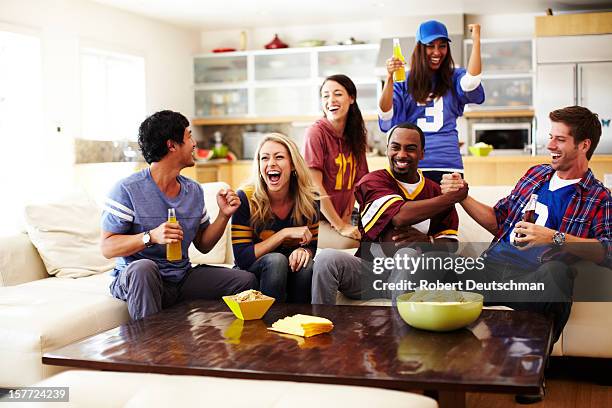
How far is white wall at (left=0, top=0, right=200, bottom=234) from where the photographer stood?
6.54 m

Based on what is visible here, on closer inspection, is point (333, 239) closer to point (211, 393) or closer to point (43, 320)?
point (43, 320)

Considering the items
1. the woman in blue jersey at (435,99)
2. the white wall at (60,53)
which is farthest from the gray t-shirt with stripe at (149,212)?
the white wall at (60,53)

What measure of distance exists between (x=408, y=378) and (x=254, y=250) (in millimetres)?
1562

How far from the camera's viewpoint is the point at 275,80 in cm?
915

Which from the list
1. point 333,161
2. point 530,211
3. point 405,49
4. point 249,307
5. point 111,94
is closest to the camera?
point 249,307

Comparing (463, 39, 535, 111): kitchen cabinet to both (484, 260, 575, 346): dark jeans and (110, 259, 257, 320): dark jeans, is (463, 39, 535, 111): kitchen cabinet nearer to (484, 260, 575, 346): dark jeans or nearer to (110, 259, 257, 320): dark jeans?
(484, 260, 575, 346): dark jeans

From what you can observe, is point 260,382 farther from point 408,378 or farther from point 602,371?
point 602,371

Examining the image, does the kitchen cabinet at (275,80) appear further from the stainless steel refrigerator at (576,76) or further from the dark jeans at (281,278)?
the dark jeans at (281,278)

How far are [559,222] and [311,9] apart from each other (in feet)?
18.1

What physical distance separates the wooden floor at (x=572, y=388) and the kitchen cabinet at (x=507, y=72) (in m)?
5.49

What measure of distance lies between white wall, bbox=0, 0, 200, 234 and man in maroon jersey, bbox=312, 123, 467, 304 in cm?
411

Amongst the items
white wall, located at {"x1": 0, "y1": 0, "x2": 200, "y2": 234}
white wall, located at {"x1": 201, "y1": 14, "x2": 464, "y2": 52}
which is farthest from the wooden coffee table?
white wall, located at {"x1": 201, "y1": 14, "x2": 464, "y2": 52}

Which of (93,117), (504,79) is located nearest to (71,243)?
(93,117)

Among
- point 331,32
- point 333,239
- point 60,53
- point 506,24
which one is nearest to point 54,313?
point 333,239
